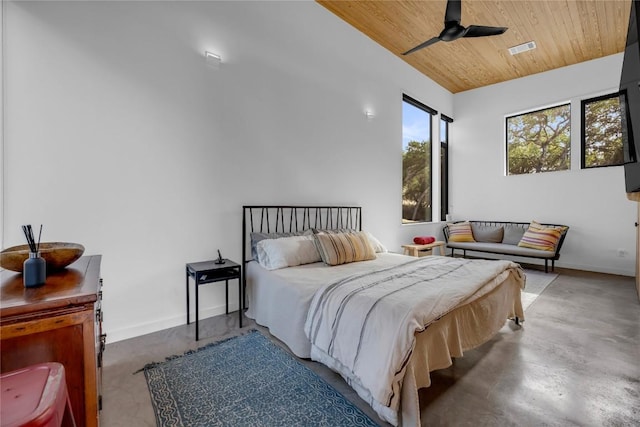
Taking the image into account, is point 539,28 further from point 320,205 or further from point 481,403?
point 481,403

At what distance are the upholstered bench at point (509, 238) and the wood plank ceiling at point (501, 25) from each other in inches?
110

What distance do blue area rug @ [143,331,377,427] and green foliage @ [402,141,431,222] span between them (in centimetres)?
384

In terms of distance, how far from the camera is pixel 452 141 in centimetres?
637

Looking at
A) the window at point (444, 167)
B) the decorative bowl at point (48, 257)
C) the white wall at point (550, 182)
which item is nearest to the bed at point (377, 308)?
the decorative bowl at point (48, 257)

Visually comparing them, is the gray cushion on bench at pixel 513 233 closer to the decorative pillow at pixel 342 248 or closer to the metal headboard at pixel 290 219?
the metal headboard at pixel 290 219

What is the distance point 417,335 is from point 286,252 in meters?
1.51

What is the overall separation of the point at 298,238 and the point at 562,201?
4.93 metres

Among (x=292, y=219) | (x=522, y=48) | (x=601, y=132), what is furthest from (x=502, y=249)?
(x=292, y=219)

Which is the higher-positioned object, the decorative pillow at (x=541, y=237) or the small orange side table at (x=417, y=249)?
the decorative pillow at (x=541, y=237)

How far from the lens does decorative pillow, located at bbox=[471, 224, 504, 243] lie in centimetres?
537

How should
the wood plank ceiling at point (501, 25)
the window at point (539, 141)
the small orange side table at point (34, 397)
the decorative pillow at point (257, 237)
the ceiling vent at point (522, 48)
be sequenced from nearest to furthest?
1. the small orange side table at point (34, 397)
2. the decorative pillow at point (257, 237)
3. the wood plank ceiling at point (501, 25)
4. the ceiling vent at point (522, 48)
5. the window at point (539, 141)

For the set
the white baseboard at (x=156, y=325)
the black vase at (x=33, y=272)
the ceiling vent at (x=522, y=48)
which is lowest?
the white baseboard at (x=156, y=325)

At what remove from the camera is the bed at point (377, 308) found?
1393 millimetres

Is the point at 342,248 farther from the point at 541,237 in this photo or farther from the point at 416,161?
the point at 541,237
